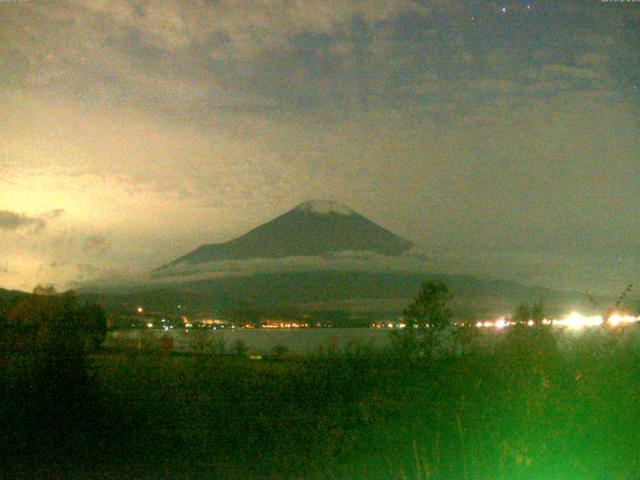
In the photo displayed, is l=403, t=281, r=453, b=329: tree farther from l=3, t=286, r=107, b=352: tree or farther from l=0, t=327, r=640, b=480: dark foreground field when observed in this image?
l=3, t=286, r=107, b=352: tree

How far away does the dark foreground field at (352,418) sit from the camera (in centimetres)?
855

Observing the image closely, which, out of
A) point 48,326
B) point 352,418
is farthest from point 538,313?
point 48,326

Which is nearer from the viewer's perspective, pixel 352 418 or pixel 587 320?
pixel 352 418

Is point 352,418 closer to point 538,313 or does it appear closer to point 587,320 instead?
point 587,320

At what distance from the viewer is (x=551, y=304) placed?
20.9m

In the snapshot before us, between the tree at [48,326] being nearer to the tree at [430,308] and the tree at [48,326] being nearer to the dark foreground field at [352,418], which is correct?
the dark foreground field at [352,418]

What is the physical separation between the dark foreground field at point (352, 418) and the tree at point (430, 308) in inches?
404

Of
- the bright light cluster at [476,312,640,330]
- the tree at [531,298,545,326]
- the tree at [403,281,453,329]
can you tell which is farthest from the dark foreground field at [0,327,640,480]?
the tree at [403,281,453,329]

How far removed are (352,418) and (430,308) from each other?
1472cm

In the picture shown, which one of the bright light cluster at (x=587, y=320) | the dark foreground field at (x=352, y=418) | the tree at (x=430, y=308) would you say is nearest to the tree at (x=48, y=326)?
the dark foreground field at (x=352, y=418)

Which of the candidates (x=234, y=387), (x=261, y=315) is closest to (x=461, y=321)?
(x=234, y=387)

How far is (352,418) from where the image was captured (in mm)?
11672

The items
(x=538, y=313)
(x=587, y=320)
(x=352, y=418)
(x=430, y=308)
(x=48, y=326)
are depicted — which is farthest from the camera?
(x=430, y=308)

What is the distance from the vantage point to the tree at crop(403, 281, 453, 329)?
2567cm
